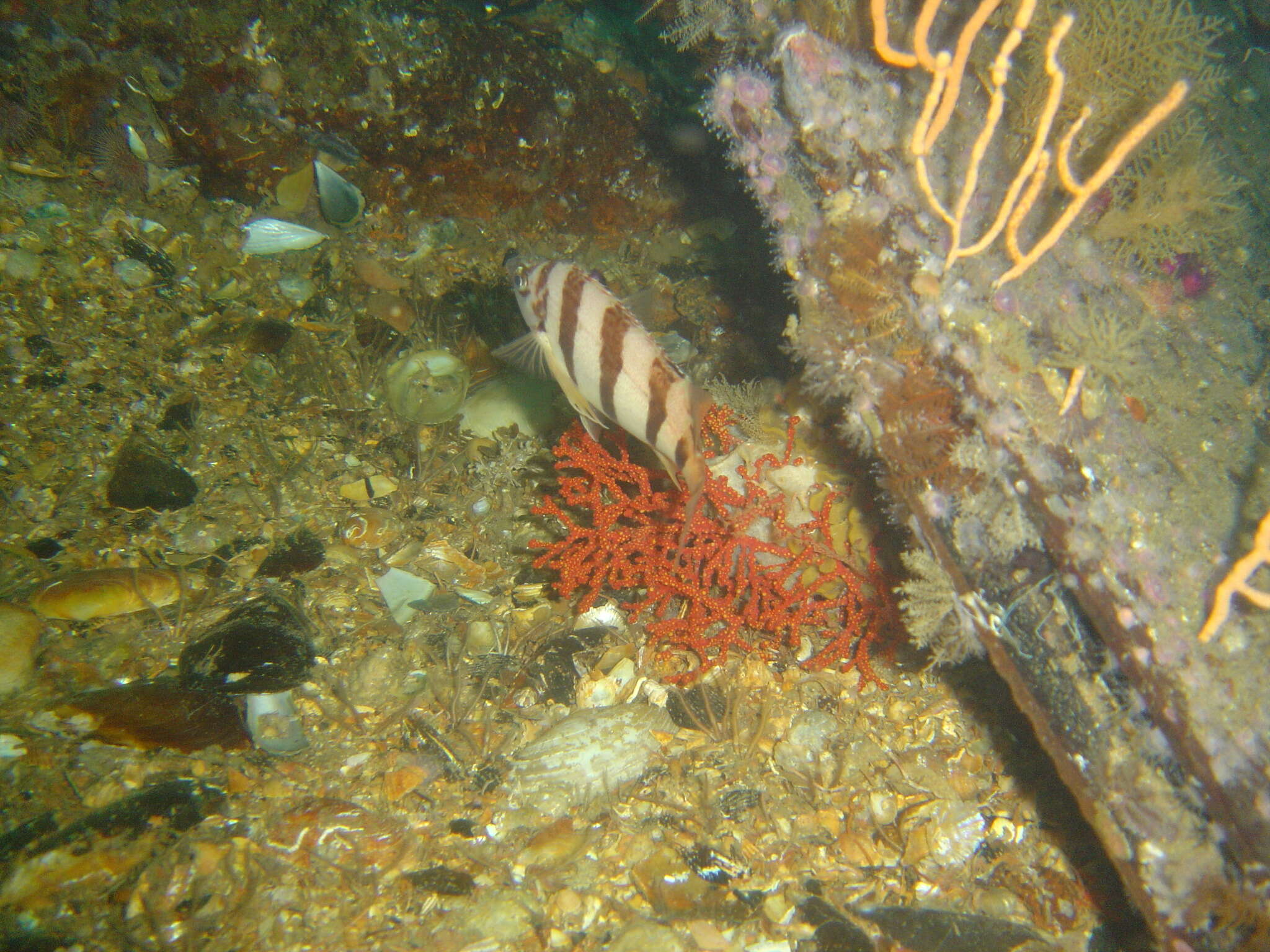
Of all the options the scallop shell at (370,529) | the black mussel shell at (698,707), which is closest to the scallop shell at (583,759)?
the black mussel shell at (698,707)

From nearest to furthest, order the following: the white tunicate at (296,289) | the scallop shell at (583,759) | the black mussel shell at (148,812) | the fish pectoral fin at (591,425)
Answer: the black mussel shell at (148,812), the scallop shell at (583,759), the fish pectoral fin at (591,425), the white tunicate at (296,289)

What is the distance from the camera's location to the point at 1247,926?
6.89 ft

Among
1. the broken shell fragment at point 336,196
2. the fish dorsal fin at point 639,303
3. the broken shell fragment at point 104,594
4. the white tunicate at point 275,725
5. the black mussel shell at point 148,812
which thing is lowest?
the black mussel shell at point 148,812

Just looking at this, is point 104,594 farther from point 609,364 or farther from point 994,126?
point 994,126

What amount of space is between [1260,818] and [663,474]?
10.2 feet

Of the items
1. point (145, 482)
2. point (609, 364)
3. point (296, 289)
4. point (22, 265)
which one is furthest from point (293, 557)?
point (22, 265)

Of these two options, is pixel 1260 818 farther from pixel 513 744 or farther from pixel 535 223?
pixel 535 223

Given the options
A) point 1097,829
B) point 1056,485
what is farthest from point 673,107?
point 1097,829

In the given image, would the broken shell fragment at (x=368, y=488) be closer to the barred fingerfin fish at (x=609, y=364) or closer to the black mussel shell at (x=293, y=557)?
the black mussel shell at (x=293, y=557)

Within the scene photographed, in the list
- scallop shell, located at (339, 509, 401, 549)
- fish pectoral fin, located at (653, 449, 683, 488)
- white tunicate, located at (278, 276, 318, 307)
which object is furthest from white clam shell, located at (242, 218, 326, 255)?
fish pectoral fin, located at (653, 449, 683, 488)

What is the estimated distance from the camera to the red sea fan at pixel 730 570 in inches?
140

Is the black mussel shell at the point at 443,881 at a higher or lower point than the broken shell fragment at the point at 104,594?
lower

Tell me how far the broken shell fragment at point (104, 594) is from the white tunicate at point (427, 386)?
2086mm

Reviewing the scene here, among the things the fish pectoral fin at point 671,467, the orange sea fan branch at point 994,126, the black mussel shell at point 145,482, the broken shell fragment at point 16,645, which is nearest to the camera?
the orange sea fan branch at point 994,126
